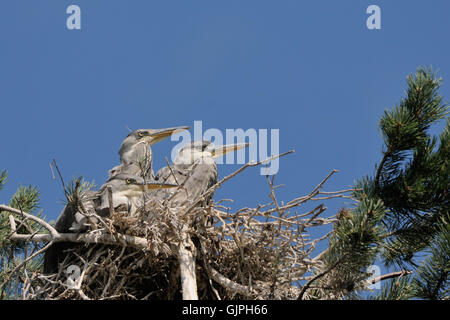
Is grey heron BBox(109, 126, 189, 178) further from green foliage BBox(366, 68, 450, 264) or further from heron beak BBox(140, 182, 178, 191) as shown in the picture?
green foliage BBox(366, 68, 450, 264)

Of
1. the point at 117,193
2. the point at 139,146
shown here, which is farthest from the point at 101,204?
the point at 139,146

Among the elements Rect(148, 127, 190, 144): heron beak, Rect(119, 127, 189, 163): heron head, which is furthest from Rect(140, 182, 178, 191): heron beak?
Rect(148, 127, 190, 144): heron beak

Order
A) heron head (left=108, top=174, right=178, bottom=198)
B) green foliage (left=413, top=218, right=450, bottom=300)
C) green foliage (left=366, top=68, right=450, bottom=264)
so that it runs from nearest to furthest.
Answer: green foliage (left=413, top=218, right=450, bottom=300) < green foliage (left=366, top=68, right=450, bottom=264) < heron head (left=108, top=174, right=178, bottom=198)

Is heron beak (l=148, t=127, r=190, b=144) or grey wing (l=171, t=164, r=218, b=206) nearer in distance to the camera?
grey wing (l=171, t=164, r=218, b=206)

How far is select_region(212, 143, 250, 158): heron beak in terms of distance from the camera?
6664 mm

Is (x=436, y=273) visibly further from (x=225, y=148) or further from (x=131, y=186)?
(x=225, y=148)

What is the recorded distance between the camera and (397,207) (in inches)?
185

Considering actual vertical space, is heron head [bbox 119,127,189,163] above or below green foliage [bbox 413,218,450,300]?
above

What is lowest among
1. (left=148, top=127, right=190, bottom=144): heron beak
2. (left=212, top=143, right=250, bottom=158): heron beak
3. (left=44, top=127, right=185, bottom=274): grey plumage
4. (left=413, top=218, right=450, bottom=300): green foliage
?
(left=413, top=218, right=450, bottom=300): green foliage

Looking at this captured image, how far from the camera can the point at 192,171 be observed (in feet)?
19.6

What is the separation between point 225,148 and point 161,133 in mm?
592

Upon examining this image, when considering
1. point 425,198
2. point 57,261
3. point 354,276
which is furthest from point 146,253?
point 425,198
